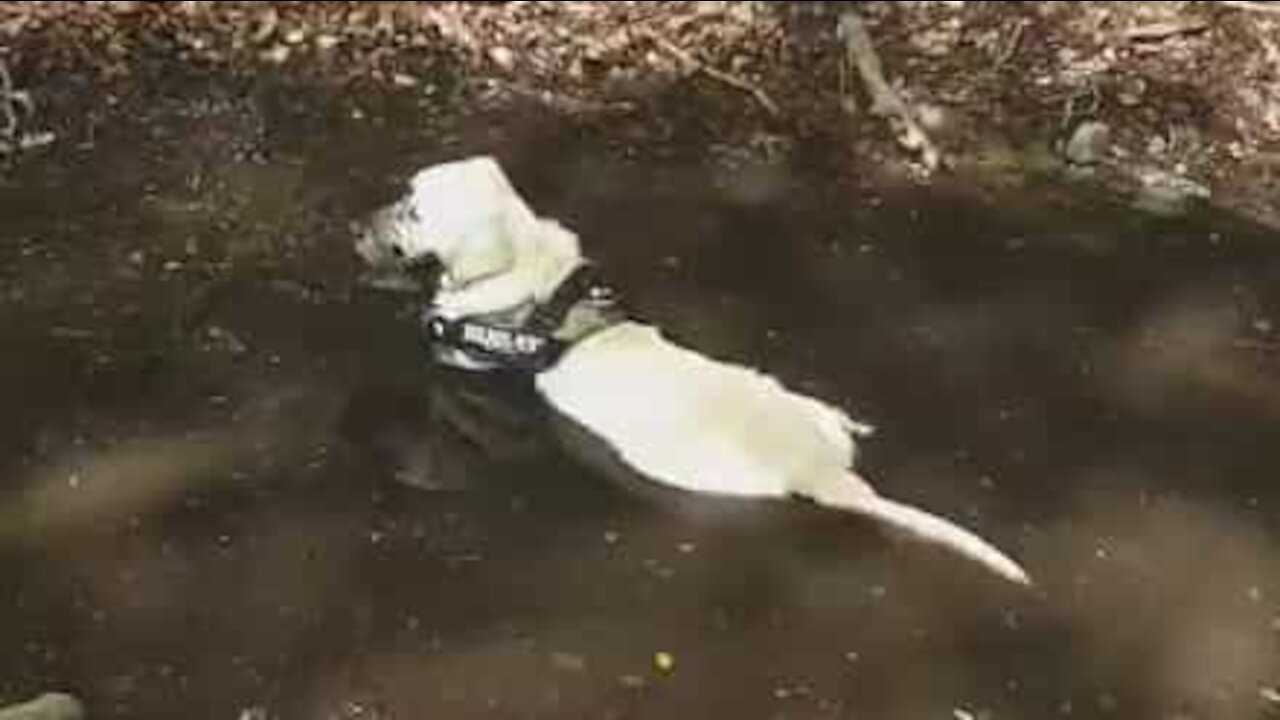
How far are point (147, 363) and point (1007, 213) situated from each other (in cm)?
211

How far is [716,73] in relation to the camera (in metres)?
5.44

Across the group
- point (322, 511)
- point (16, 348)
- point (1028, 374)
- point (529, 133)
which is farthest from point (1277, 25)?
point (16, 348)

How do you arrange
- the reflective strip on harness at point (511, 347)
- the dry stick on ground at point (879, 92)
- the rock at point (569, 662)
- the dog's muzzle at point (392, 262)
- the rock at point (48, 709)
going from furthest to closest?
the dry stick on ground at point (879, 92) → the dog's muzzle at point (392, 262) → the reflective strip on harness at point (511, 347) → the rock at point (569, 662) → the rock at point (48, 709)

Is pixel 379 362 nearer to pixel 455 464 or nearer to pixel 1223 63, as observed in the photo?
pixel 455 464

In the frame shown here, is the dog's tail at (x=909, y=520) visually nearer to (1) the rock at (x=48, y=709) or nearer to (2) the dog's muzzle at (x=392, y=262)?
(2) the dog's muzzle at (x=392, y=262)

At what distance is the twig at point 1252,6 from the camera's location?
5.61m

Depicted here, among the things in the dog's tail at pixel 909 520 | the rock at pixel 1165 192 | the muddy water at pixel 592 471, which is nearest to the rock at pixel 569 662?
the muddy water at pixel 592 471

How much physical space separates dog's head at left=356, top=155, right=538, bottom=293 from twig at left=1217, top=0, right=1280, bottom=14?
2203mm

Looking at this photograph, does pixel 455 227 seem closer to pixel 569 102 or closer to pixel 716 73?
pixel 569 102

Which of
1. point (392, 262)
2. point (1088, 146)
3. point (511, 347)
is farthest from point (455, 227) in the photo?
point (1088, 146)

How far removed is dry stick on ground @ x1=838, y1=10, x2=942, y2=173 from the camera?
5.18 m

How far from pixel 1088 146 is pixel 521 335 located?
1.70 m

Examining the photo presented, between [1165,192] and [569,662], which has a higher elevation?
[1165,192]

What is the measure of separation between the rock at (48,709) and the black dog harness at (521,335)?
119 cm
